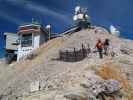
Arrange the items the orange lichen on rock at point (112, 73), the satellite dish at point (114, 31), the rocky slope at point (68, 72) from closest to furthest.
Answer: the rocky slope at point (68, 72) → the orange lichen on rock at point (112, 73) → the satellite dish at point (114, 31)

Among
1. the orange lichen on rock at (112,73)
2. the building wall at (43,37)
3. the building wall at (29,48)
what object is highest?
the building wall at (43,37)

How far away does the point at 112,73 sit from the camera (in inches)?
2000

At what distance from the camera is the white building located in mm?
76812

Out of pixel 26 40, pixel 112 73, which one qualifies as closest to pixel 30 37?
pixel 26 40

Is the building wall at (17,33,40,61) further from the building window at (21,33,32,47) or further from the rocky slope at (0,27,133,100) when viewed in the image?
the rocky slope at (0,27,133,100)

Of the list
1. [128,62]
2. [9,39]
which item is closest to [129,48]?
[128,62]

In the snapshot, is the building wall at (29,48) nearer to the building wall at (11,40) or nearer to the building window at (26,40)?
the building window at (26,40)

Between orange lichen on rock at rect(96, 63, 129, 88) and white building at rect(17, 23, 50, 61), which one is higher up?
white building at rect(17, 23, 50, 61)

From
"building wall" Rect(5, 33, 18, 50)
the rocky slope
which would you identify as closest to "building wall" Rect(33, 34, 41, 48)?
"building wall" Rect(5, 33, 18, 50)

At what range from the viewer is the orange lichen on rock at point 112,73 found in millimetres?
49250

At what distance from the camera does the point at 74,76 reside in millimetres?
47750

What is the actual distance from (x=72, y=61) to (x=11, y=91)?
33.7ft

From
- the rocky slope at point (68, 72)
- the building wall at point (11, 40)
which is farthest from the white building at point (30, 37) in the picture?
the rocky slope at point (68, 72)

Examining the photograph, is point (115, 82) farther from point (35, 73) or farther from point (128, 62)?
point (35, 73)
